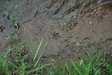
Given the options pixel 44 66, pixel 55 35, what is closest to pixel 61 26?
pixel 55 35

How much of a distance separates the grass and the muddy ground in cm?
11

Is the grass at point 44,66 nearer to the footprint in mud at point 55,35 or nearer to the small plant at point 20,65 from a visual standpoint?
the small plant at point 20,65

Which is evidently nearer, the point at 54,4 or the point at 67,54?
the point at 67,54

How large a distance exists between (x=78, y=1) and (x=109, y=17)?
0.42m

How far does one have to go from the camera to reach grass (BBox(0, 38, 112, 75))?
216 centimetres

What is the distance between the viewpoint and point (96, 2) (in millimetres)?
2656

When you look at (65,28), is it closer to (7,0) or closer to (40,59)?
(40,59)

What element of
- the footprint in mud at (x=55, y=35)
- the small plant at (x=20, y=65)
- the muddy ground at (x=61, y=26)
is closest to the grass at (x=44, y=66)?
the small plant at (x=20, y=65)

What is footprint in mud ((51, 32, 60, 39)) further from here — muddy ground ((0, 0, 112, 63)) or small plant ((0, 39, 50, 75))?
small plant ((0, 39, 50, 75))

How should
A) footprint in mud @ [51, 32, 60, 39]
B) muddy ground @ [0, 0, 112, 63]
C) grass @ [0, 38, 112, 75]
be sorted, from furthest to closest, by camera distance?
footprint in mud @ [51, 32, 60, 39] → muddy ground @ [0, 0, 112, 63] → grass @ [0, 38, 112, 75]

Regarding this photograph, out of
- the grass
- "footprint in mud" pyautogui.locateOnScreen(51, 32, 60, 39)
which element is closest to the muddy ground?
"footprint in mud" pyautogui.locateOnScreen(51, 32, 60, 39)

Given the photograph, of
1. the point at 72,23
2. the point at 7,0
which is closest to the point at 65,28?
the point at 72,23

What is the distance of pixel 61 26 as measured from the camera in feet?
8.68

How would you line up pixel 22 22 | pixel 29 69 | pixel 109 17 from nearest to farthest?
1. pixel 29 69
2. pixel 109 17
3. pixel 22 22
